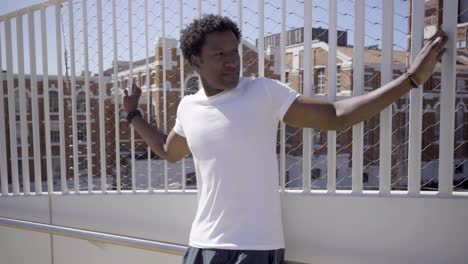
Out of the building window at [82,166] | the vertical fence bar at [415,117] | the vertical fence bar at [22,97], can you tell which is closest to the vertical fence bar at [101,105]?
the building window at [82,166]

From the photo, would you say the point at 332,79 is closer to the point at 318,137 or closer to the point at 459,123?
the point at 318,137

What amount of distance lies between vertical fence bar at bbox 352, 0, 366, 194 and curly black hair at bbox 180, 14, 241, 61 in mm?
453

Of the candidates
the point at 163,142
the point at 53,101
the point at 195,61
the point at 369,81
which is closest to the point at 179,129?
the point at 163,142

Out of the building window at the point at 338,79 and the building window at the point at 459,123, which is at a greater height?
the building window at the point at 338,79

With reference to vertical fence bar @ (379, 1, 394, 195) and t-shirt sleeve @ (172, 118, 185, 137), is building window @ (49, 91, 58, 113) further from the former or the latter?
vertical fence bar @ (379, 1, 394, 195)

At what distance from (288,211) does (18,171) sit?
5.94ft

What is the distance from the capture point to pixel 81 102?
2.35m

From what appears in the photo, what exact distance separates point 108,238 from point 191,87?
0.83 metres

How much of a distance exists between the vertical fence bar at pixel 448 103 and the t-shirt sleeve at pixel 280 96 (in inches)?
20.3

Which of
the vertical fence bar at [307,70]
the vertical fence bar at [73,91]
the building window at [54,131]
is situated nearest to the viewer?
the vertical fence bar at [307,70]

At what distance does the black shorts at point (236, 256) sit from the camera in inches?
51.7

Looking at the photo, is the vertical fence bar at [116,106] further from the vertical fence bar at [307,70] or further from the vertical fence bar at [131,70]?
the vertical fence bar at [307,70]

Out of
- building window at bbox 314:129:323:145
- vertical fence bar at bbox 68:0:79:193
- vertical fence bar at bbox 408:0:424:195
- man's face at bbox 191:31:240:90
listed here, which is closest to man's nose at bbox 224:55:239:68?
man's face at bbox 191:31:240:90

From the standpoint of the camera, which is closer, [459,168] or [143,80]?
[459,168]
